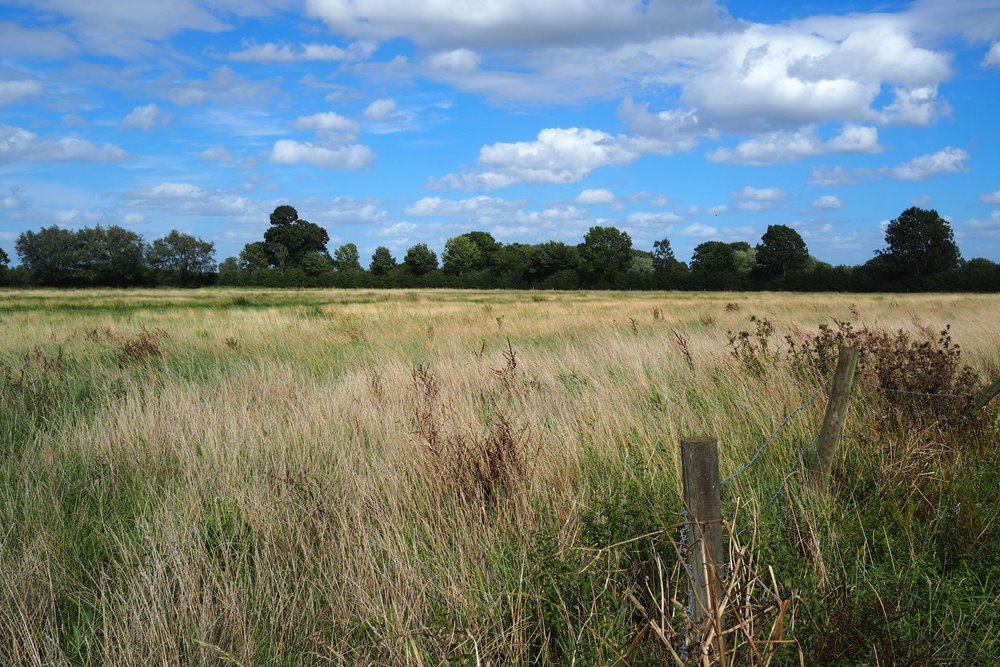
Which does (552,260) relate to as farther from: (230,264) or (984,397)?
(984,397)

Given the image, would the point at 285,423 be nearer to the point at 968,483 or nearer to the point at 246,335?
the point at 968,483

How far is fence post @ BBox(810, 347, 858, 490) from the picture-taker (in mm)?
3930

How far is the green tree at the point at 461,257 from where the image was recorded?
116000 millimetres

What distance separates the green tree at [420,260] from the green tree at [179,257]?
3455 cm

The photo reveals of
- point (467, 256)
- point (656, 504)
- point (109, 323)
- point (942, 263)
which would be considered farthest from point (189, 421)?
point (467, 256)

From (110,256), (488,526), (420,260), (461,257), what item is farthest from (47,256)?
(488,526)

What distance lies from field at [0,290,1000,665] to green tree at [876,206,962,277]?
2889 inches

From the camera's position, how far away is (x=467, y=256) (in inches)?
4579

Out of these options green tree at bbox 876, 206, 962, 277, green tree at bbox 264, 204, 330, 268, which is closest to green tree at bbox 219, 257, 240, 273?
green tree at bbox 264, 204, 330, 268

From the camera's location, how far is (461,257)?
116 m

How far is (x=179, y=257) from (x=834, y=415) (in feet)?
291

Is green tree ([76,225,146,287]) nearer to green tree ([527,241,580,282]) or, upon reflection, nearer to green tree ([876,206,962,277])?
green tree ([527,241,580,282])

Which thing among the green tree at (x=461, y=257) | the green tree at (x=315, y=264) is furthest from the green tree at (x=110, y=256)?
the green tree at (x=461, y=257)

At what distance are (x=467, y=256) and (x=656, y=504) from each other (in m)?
114
